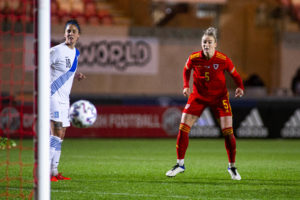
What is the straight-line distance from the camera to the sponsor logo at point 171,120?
56.4 ft

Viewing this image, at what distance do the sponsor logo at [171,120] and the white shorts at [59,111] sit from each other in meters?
9.06

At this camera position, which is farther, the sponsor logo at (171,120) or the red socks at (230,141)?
the sponsor logo at (171,120)

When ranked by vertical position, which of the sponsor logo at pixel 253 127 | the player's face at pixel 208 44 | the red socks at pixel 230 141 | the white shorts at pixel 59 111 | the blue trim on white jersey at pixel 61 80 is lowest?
the sponsor logo at pixel 253 127

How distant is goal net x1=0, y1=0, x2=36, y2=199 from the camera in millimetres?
7732

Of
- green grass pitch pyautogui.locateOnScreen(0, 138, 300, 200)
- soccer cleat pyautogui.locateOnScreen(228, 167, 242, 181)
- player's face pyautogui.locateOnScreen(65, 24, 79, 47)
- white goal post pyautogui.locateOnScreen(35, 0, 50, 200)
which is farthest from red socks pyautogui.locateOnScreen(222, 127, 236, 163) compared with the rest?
white goal post pyautogui.locateOnScreen(35, 0, 50, 200)

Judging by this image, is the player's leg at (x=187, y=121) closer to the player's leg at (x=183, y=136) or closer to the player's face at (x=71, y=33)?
the player's leg at (x=183, y=136)

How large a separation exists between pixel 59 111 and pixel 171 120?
30.2ft

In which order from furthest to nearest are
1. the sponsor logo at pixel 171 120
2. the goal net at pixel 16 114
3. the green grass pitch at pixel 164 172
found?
the sponsor logo at pixel 171 120 → the goal net at pixel 16 114 → the green grass pitch at pixel 164 172

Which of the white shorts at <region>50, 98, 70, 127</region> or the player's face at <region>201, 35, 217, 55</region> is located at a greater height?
the player's face at <region>201, 35, 217, 55</region>

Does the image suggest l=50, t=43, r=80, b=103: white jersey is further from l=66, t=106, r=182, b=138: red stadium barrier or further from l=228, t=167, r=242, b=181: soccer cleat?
l=66, t=106, r=182, b=138: red stadium barrier

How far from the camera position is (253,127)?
57.0ft

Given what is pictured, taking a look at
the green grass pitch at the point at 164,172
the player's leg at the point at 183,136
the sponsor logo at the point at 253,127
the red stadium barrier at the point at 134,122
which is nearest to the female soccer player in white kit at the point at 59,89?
the green grass pitch at the point at 164,172

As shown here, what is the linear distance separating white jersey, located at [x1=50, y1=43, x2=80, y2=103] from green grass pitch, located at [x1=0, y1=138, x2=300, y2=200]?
1.14m

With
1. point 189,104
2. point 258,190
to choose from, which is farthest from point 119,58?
point 258,190
